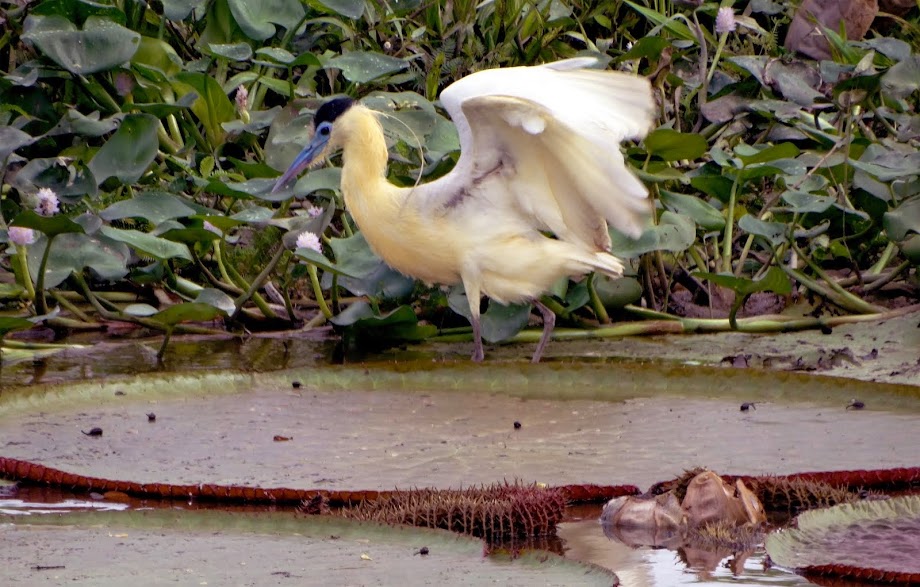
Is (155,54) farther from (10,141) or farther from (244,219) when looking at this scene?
(244,219)

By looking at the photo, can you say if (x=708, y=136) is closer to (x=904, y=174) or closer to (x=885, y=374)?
(x=904, y=174)

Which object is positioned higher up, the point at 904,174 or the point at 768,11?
the point at 768,11

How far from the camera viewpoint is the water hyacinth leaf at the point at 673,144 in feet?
18.6

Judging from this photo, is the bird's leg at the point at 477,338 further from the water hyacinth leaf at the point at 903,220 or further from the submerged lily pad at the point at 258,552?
the submerged lily pad at the point at 258,552

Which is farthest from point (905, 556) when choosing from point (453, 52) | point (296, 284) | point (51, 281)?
point (453, 52)

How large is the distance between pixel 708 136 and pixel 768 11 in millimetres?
1640

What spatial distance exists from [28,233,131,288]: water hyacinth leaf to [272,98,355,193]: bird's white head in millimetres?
642

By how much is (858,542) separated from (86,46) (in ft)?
15.0

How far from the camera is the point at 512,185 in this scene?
17.1 feet

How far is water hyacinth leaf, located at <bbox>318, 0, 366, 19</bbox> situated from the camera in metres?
7.00

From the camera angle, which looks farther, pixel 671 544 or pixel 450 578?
pixel 671 544

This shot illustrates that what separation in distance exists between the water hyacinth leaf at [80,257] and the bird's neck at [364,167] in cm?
88

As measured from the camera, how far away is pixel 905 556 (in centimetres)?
294

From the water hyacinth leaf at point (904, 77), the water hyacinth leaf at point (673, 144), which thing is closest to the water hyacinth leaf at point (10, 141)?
the water hyacinth leaf at point (673, 144)
